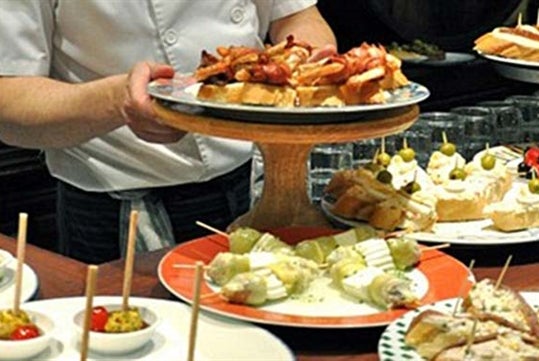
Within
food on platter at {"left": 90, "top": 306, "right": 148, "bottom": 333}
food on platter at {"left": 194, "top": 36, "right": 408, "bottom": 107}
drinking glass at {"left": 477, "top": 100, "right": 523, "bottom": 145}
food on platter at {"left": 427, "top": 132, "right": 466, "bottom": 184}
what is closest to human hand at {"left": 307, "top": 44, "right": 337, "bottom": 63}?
food on platter at {"left": 194, "top": 36, "right": 408, "bottom": 107}

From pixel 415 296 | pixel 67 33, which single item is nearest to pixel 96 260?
pixel 67 33

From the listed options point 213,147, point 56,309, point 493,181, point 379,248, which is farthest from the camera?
point 213,147

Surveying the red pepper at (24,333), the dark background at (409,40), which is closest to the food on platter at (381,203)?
the red pepper at (24,333)

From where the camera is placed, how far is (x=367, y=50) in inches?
74.6

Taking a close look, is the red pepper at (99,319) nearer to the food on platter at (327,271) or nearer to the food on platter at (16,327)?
the food on platter at (16,327)

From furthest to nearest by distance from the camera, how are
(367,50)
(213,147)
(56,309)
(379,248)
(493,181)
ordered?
(213,147) → (493,181) → (367,50) → (379,248) → (56,309)

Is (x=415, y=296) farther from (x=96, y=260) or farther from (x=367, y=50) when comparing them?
(x=96, y=260)

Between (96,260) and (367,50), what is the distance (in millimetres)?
711

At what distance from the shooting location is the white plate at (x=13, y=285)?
158 centimetres

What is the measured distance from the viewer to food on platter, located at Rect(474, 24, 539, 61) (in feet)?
8.41

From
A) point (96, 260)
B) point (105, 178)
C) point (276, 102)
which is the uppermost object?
point (276, 102)

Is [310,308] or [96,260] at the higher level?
[310,308]

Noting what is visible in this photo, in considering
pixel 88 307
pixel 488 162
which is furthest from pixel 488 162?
pixel 88 307

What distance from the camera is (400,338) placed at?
56.7 inches
